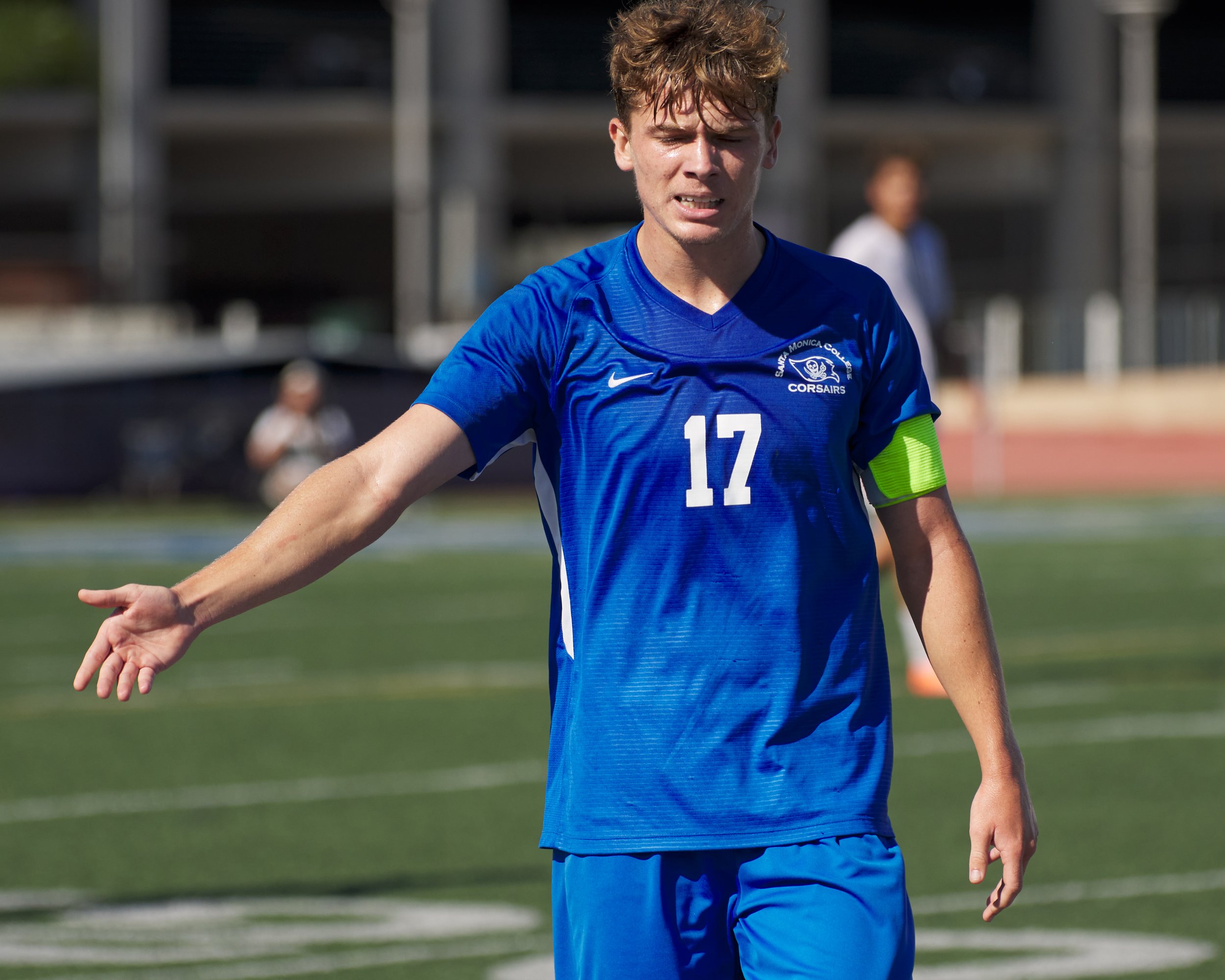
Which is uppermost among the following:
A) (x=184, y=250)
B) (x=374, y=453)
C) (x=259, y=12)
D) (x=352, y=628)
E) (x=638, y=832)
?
(x=259, y=12)

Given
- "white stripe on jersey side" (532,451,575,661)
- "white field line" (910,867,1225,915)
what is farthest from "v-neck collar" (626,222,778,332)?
"white field line" (910,867,1225,915)

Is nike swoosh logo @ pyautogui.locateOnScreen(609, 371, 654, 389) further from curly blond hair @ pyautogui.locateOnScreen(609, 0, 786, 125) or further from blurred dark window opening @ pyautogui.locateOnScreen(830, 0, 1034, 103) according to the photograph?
blurred dark window opening @ pyautogui.locateOnScreen(830, 0, 1034, 103)

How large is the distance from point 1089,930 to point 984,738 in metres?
3.14

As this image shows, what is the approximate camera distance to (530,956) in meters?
6.04

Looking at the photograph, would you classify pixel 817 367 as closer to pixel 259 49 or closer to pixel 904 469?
pixel 904 469

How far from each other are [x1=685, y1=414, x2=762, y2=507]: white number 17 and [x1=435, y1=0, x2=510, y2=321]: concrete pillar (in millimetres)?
40486

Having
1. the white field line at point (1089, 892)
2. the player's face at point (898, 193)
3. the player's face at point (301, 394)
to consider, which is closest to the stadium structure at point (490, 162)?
the player's face at point (301, 394)

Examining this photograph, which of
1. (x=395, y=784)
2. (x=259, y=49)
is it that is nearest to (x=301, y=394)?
(x=395, y=784)

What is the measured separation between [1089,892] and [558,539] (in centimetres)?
384

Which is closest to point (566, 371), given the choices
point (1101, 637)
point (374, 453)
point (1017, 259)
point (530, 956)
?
point (374, 453)

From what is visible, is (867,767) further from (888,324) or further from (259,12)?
(259,12)

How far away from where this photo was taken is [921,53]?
4722 cm

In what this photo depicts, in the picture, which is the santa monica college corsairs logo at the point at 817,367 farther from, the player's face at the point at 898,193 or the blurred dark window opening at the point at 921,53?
the blurred dark window opening at the point at 921,53

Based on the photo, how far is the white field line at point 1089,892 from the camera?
667 centimetres
